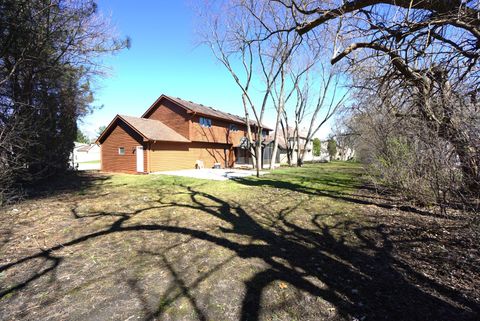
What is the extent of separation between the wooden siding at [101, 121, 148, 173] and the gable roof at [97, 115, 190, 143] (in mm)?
474

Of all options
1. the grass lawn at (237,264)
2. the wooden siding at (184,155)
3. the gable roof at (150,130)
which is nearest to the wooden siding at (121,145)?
the gable roof at (150,130)

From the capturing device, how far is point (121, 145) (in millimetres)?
18766

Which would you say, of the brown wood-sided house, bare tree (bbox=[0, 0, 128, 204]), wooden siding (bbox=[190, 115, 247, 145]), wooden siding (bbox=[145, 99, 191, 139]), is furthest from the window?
bare tree (bbox=[0, 0, 128, 204])

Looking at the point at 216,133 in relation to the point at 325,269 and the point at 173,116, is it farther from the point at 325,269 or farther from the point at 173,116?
the point at 325,269

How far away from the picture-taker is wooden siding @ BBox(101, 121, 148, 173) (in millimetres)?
17998

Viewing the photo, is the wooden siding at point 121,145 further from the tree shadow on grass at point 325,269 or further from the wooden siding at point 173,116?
the tree shadow on grass at point 325,269

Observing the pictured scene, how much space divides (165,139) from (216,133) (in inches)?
239

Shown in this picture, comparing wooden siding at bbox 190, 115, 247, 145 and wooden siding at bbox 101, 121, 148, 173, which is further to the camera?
wooden siding at bbox 190, 115, 247, 145

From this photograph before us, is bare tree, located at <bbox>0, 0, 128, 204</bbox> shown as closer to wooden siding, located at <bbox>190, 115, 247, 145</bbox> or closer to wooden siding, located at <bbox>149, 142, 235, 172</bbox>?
wooden siding, located at <bbox>149, 142, 235, 172</bbox>

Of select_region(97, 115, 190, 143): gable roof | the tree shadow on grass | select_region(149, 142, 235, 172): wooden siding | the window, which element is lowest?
the tree shadow on grass

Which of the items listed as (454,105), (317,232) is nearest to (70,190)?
(317,232)

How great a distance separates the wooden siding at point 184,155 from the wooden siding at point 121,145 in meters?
0.87

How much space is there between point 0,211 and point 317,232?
8685mm

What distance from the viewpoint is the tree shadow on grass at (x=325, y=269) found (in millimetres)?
2834
